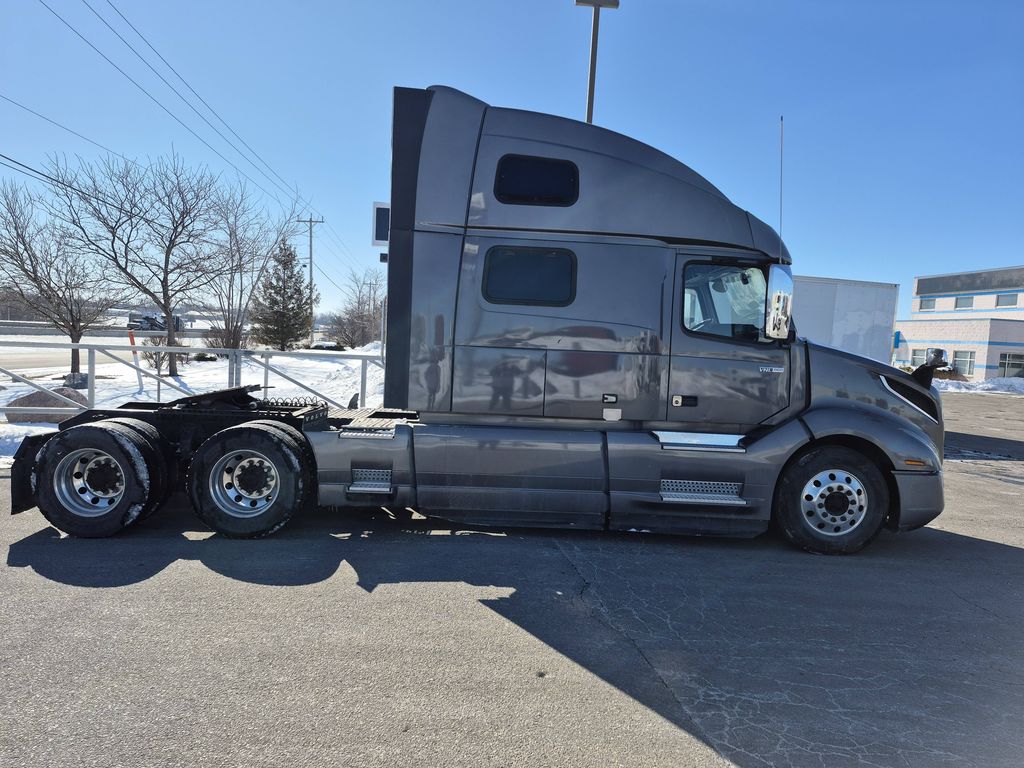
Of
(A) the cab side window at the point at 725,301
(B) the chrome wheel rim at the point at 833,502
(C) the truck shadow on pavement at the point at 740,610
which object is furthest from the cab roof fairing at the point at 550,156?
(C) the truck shadow on pavement at the point at 740,610

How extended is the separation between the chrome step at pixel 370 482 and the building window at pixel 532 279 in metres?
1.88

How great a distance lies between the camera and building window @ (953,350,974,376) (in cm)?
4872

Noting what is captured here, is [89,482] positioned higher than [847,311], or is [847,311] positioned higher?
[847,311]

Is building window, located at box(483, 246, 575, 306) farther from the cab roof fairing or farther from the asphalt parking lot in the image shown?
the asphalt parking lot

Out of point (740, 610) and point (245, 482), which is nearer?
point (740, 610)

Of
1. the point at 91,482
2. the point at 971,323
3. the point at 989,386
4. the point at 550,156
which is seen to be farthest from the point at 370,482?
the point at 971,323

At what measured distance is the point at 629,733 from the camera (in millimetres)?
2814

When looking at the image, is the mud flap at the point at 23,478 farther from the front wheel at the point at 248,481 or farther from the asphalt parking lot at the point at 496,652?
the front wheel at the point at 248,481

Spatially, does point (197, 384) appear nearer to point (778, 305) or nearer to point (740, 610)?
point (778, 305)

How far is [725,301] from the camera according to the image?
5594mm

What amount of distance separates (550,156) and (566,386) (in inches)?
81.9

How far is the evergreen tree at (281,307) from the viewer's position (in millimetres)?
33812

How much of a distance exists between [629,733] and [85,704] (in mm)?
2585

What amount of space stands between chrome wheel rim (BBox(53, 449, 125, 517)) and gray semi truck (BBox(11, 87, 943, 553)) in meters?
0.02
